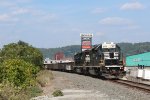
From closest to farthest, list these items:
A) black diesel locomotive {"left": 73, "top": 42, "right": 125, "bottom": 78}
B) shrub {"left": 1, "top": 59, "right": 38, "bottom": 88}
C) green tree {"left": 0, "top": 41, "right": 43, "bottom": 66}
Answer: shrub {"left": 1, "top": 59, "right": 38, "bottom": 88} < black diesel locomotive {"left": 73, "top": 42, "right": 125, "bottom": 78} < green tree {"left": 0, "top": 41, "right": 43, "bottom": 66}

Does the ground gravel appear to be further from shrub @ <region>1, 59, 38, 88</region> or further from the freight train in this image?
the freight train

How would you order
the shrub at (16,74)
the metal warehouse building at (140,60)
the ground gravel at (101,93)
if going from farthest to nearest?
the metal warehouse building at (140,60)
the shrub at (16,74)
the ground gravel at (101,93)

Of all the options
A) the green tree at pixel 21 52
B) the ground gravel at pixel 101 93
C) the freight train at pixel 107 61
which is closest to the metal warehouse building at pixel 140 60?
the green tree at pixel 21 52

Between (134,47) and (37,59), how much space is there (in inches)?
4853

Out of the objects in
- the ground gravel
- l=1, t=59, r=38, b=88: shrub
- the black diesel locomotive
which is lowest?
the ground gravel

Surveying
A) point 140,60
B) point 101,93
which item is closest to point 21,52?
point 101,93

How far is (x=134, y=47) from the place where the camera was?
6722 inches

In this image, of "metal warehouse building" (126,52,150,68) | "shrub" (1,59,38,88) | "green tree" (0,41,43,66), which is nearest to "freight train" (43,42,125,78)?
"green tree" (0,41,43,66)

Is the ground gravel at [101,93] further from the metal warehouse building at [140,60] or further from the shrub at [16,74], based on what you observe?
the metal warehouse building at [140,60]

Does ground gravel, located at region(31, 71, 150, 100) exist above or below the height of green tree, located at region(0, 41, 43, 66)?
below

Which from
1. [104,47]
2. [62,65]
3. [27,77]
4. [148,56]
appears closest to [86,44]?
[62,65]

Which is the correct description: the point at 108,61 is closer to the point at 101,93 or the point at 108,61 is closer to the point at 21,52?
the point at 21,52

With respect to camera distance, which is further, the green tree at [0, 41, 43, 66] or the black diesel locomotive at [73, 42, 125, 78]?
the green tree at [0, 41, 43, 66]

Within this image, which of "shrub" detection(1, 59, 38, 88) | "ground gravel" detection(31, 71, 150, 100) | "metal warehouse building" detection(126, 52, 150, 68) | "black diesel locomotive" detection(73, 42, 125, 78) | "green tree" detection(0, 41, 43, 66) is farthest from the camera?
"metal warehouse building" detection(126, 52, 150, 68)
